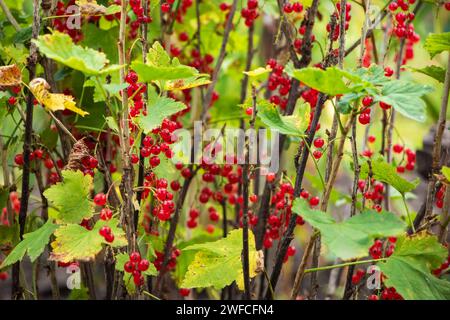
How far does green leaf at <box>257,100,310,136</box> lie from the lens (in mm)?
1066

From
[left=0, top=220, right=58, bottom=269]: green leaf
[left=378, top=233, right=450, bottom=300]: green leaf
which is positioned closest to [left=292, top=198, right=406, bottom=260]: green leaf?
[left=378, top=233, right=450, bottom=300]: green leaf

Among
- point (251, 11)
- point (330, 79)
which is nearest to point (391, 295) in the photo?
point (330, 79)

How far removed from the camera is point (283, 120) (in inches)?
44.8

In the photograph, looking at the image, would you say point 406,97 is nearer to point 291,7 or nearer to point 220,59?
point 291,7

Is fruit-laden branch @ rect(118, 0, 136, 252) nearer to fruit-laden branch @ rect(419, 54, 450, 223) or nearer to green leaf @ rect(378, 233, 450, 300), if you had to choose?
green leaf @ rect(378, 233, 450, 300)

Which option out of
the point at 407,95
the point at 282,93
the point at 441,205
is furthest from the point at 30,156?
the point at 441,205

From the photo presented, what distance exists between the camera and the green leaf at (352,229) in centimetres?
92

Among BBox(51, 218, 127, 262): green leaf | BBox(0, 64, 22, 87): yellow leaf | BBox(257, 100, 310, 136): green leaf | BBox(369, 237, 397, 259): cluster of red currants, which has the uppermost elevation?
BBox(0, 64, 22, 87): yellow leaf

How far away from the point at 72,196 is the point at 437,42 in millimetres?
777

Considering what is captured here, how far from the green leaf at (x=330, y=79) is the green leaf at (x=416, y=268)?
1.11 ft

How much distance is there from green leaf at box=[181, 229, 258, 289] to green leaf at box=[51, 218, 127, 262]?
0.65ft

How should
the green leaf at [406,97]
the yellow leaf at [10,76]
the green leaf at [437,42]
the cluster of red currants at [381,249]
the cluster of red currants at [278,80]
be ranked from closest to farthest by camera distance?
the green leaf at [406,97]
the yellow leaf at [10,76]
the green leaf at [437,42]
the cluster of red currants at [381,249]
the cluster of red currants at [278,80]

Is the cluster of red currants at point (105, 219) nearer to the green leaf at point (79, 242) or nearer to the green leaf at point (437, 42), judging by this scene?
the green leaf at point (79, 242)

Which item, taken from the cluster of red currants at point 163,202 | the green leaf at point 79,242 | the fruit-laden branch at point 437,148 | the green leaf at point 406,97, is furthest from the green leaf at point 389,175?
the green leaf at point 79,242
